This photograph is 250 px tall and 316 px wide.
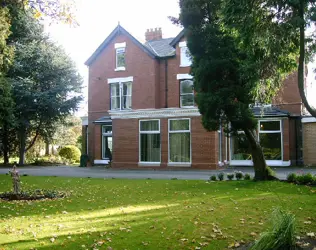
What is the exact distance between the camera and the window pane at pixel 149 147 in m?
27.8

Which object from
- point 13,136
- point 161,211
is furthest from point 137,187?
point 13,136

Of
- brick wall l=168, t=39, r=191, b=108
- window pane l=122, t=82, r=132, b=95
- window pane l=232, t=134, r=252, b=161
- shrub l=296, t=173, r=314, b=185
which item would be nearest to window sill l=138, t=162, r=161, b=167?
brick wall l=168, t=39, r=191, b=108

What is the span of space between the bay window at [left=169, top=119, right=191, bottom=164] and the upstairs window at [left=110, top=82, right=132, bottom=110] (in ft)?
16.5

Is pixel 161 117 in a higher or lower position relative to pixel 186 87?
lower

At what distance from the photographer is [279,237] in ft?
19.9

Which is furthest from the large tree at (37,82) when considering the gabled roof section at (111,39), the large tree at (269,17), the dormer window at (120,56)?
the large tree at (269,17)

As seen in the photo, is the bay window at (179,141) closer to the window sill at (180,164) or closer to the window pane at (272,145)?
the window sill at (180,164)

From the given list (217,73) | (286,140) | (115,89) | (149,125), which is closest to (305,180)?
(217,73)

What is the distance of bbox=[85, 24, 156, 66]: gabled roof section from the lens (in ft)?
97.3

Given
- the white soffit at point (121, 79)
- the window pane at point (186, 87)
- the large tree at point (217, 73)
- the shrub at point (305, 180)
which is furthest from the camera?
the white soffit at point (121, 79)

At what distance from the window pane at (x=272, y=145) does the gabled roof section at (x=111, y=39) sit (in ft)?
34.2

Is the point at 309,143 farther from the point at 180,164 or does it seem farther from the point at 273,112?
the point at 180,164

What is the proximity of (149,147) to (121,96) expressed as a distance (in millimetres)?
5503

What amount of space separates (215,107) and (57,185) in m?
7.97
